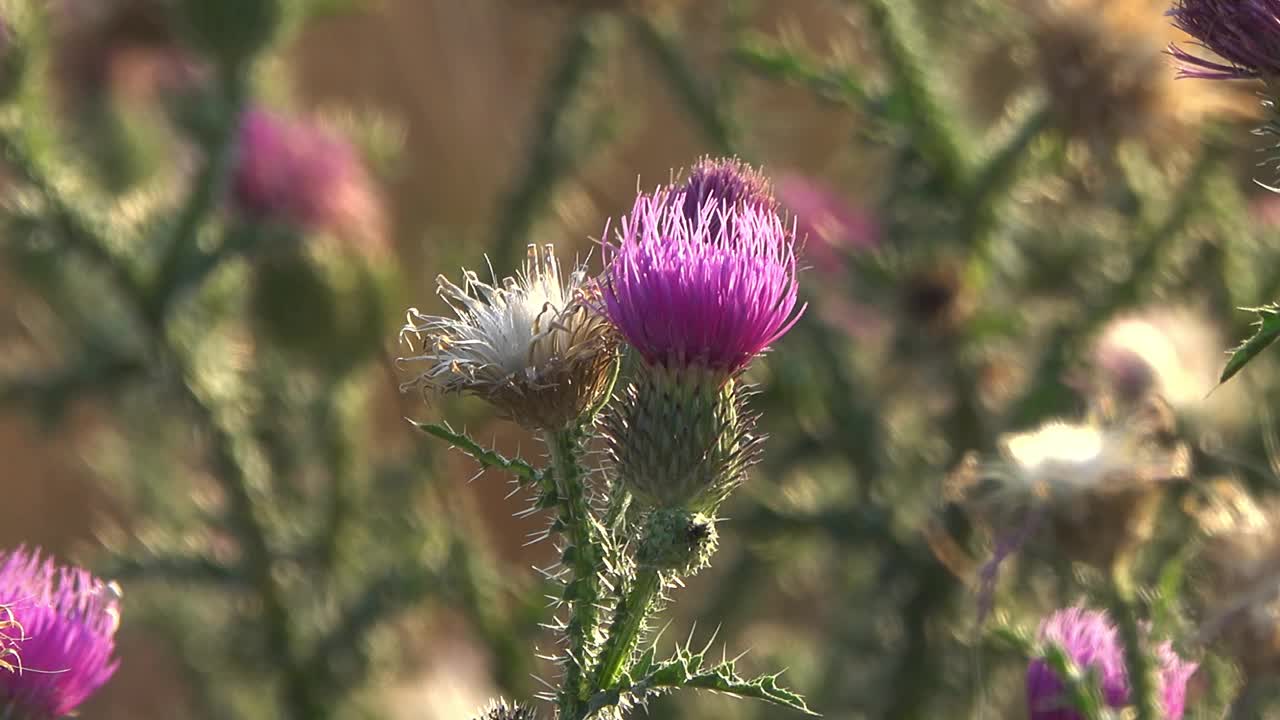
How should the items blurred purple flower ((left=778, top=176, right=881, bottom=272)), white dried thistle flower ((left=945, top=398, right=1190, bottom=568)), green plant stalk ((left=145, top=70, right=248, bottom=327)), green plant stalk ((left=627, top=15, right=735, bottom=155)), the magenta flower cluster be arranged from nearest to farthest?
1. the magenta flower cluster
2. white dried thistle flower ((left=945, top=398, right=1190, bottom=568))
3. green plant stalk ((left=145, top=70, right=248, bottom=327))
4. green plant stalk ((left=627, top=15, right=735, bottom=155))
5. blurred purple flower ((left=778, top=176, right=881, bottom=272))

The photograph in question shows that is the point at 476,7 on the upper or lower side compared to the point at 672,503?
upper

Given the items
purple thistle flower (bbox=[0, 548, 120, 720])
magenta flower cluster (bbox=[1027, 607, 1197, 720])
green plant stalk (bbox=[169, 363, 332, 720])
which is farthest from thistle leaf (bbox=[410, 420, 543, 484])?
green plant stalk (bbox=[169, 363, 332, 720])

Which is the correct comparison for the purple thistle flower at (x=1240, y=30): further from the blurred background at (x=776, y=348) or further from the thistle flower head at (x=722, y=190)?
the blurred background at (x=776, y=348)

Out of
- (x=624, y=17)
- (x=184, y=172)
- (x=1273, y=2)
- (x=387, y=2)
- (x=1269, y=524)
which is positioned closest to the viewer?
(x=1273, y=2)

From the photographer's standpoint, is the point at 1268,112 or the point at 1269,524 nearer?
the point at 1268,112

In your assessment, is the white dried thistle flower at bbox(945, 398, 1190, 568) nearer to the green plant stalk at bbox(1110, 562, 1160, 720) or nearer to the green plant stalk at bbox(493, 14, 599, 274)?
the green plant stalk at bbox(1110, 562, 1160, 720)

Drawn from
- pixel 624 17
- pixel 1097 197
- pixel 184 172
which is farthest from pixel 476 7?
pixel 1097 197

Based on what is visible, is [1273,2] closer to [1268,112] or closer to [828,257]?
[1268,112]
